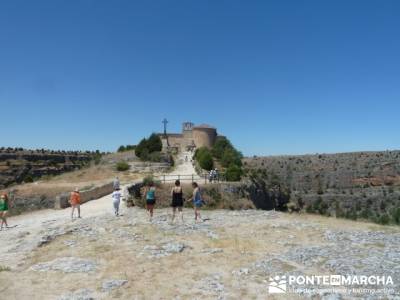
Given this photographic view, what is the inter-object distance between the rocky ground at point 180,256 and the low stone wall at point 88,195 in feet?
14.2

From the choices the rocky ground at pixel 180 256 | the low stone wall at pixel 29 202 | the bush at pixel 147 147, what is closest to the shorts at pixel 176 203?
the rocky ground at pixel 180 256

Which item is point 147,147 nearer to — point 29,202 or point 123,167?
point 123,167

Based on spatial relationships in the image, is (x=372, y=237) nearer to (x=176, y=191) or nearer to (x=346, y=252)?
(x=346, y=252)

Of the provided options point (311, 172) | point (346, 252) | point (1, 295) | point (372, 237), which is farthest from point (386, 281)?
point (311, 172)

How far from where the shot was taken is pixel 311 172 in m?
61.3

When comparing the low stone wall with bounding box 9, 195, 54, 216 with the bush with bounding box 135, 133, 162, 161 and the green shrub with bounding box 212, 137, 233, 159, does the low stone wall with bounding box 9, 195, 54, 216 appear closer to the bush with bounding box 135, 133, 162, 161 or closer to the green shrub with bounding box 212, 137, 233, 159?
the bush with bounding box 135, 133, 162, 161

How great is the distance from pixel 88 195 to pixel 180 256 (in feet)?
42.3

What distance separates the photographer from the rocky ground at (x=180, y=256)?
822 centimetres

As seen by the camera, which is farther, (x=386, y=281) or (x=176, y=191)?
(x=176, y=191)

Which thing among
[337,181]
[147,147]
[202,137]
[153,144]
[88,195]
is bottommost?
[337,181]

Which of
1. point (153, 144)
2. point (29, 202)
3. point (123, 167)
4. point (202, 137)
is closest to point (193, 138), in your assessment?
point (202, 137)

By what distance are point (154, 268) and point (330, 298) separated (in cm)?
409

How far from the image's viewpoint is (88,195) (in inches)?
869

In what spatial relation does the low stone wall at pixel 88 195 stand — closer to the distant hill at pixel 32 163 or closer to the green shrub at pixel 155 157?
the green shrub at pixel 155 157
